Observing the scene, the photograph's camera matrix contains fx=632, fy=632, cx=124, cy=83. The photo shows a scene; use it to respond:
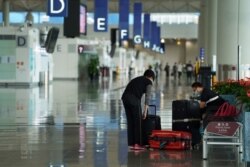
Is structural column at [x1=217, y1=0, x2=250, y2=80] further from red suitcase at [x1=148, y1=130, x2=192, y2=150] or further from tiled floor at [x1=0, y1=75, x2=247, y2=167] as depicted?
red suitcase at [x1=148, y1=130, x2=192, y2=150]

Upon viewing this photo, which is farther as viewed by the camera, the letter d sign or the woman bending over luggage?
the letter d sign

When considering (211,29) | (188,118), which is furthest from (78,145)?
(211,29)

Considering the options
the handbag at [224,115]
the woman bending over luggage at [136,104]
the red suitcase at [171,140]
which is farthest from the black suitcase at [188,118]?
the woman bending over luggage at [136,104]


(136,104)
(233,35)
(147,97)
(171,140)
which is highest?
(233,35)

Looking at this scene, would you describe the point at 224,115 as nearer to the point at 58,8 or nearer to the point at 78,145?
the point at 78,145

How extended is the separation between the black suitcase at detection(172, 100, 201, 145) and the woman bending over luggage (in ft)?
2.52

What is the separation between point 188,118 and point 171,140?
0.81 m

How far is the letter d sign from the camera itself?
26859 millimetres

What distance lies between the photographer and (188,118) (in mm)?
12570

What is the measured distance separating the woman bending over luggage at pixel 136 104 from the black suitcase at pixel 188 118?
0.77m

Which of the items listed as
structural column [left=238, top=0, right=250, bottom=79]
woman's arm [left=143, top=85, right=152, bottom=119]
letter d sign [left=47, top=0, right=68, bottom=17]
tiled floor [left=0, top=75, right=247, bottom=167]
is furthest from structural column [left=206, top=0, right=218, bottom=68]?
woman's arm [left=143, top=85, right=152, bottom=119]

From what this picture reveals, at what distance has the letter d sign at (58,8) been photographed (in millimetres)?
26859

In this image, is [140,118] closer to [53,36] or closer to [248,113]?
[248,113]

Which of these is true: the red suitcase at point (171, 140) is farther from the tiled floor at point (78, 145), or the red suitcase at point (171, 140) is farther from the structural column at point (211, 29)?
the structural column at point (211, 29)
